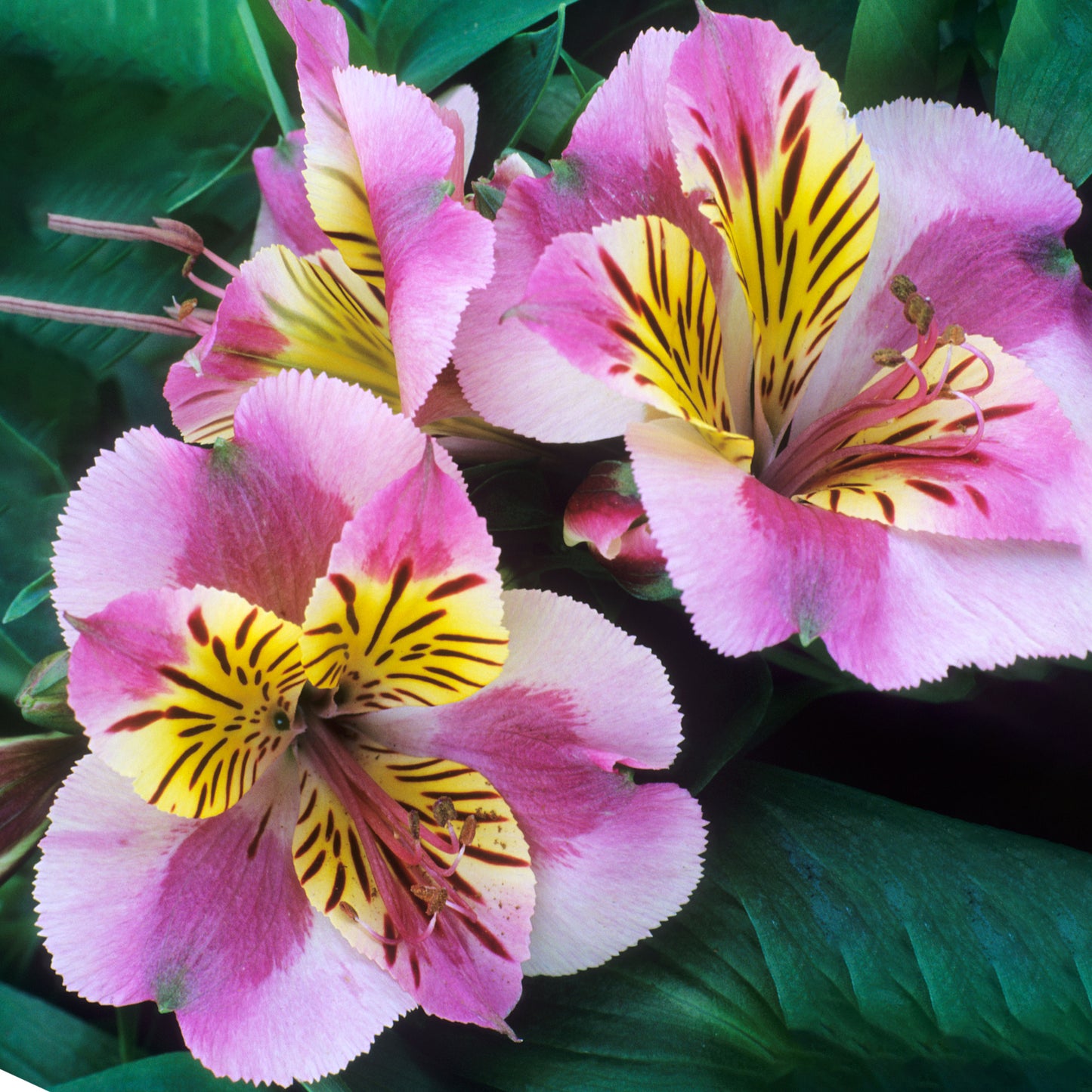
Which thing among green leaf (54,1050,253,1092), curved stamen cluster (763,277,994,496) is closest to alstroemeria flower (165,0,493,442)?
curved stamen cluster (763,277,994,496)

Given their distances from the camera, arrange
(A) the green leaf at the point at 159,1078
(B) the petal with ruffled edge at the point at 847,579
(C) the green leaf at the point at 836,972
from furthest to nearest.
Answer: (A) the green leaf at the point at 159,1078 → (C) the green leaf at the point at 836,972 → (B) the petal with ruffled edge at the point at 847,579

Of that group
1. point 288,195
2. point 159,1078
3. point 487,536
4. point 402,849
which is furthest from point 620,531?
point 159,1078

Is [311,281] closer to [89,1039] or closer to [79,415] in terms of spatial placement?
[79,415]

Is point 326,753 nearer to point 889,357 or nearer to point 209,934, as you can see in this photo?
point 209,934

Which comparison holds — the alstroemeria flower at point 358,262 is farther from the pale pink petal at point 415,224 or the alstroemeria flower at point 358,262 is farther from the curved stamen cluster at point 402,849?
the curved stamen cluster at point 402,849

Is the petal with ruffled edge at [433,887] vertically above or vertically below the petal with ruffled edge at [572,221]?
below

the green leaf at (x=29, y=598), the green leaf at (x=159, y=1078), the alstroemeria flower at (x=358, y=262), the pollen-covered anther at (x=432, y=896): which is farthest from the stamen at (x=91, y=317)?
the green leaf at (x=159, y=1078)
